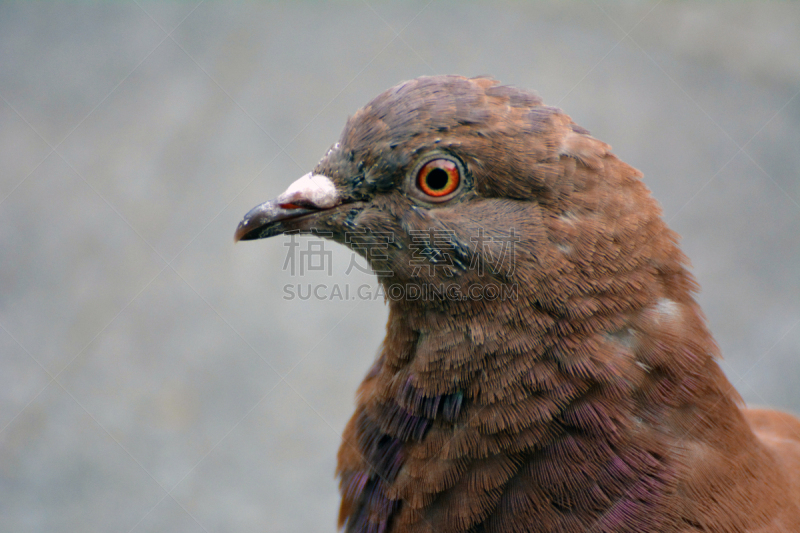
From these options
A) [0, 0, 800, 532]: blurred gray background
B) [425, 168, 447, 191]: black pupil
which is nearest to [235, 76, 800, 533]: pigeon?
[425, 168, 447, 191]: black pupil

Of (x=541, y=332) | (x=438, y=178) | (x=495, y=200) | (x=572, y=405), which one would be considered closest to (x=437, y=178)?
(x=438, y=178)

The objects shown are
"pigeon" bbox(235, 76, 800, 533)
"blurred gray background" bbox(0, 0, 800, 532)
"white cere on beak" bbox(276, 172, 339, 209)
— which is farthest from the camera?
"blurred gray background" bbox(0, 0, 800, 532)

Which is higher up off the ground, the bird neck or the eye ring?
the eye ring

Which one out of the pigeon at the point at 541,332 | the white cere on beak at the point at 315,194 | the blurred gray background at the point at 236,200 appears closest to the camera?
the pigeon at the point at 541,332

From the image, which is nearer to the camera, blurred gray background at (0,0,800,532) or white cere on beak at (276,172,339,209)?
white cere on beak at (276,172,339,209)

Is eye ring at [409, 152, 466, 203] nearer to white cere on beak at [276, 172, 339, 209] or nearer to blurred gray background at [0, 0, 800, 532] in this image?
white cere on beak at [276, 172, 339, 209]

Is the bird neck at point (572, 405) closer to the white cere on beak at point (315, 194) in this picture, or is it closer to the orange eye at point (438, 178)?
the orange eye at point (438, 178)

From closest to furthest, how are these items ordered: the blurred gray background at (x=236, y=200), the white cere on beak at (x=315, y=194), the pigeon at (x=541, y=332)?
the pigeon at (x=541, y=332)
the white cere on beak at (x=315, y=194)
the blurred gray background at (x=236, y=200)

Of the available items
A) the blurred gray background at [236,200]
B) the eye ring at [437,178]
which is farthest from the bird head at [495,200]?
the blurred gray background at [236,200]

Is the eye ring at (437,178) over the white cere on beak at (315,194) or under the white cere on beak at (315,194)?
over

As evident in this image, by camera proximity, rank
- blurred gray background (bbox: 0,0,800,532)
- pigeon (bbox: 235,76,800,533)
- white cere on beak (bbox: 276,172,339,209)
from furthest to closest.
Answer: blurred gray background (bbox: 0,0,800,532) < white cere on beak (bbox: 276,172,339,209) < pigeon (bbox: 235,76,800,533)
